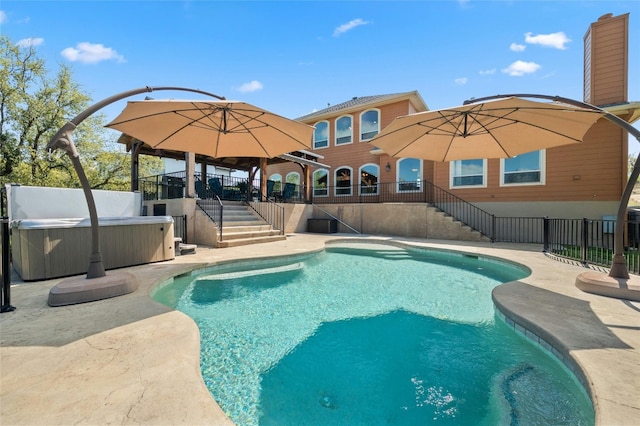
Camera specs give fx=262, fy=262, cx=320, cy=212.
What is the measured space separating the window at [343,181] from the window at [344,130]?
5.42 feet

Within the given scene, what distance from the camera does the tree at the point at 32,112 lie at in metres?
13.3

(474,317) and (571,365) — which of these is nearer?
(571,365)

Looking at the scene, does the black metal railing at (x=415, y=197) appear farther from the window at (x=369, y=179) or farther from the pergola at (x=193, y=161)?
the pergola at (x=193, y=161)

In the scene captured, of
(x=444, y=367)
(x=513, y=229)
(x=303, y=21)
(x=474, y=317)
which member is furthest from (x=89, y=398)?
(x=513, y=229)

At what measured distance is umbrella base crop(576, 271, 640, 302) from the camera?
11.3ft

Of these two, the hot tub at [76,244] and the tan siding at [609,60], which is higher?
the tan siding at [609,60]

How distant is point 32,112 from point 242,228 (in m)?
14.7

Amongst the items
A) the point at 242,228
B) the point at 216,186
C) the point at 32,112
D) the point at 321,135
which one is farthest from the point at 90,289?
the point at 32,112

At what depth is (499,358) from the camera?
2627mm

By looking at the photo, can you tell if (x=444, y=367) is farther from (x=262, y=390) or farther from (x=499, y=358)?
(x=262, y=390)

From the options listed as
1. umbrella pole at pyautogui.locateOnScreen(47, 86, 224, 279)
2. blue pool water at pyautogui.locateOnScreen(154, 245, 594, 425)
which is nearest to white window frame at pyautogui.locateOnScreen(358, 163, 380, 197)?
blue pool water at pyautogui.locateOnScreen(154, 245, 594, 425)

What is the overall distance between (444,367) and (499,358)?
0.61 metres

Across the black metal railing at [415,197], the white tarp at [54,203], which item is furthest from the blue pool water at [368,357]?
the black metal railing at [415,197]

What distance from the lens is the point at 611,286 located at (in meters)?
3.57
